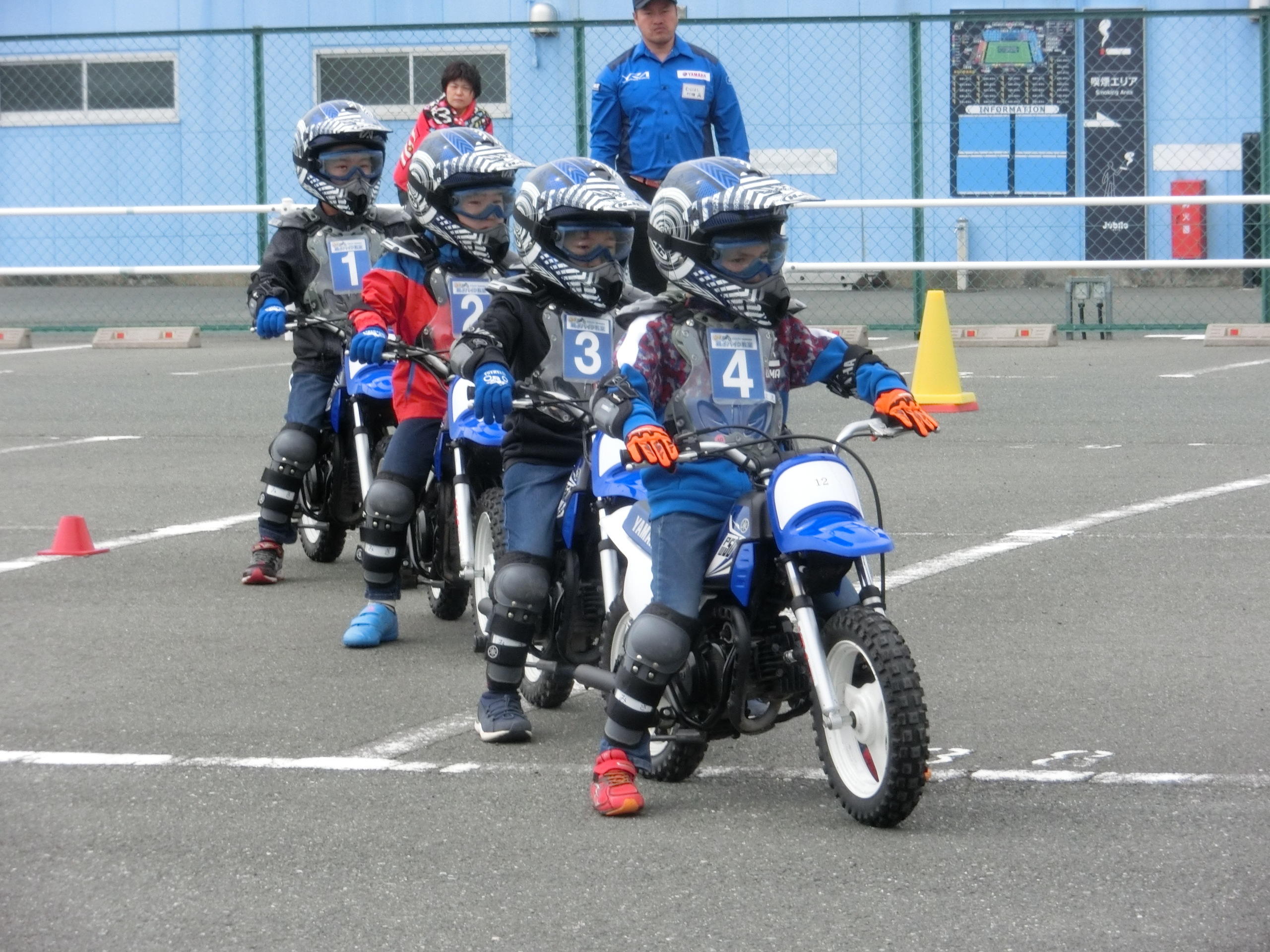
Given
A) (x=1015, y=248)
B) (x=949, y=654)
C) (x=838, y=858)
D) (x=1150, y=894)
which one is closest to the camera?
(x=1150, y=894)

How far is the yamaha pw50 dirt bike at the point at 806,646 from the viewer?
4.65 m

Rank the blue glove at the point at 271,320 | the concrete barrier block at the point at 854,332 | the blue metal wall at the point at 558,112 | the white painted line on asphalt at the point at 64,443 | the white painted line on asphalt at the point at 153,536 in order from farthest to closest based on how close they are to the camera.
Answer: the blue metal wall at the point at 558,112 → the concrete barrier block at the point at 854,332 → the white painted line on asphalt at the point at 64,443 → the white painted line on asphalt at the point at 153,536 → the blue glove at the point at 271,320

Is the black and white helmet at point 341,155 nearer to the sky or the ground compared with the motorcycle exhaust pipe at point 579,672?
nearer to the sky

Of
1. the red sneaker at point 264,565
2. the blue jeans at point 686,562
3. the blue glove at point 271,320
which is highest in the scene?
the blue glove at point 271,320

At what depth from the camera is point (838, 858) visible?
455 centimetres

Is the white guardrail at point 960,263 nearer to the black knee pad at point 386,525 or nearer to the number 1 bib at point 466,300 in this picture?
the number 1 bib at point 466,300

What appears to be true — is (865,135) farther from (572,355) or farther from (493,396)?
(493,396)

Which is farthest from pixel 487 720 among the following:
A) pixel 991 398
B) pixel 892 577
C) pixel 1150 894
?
pixel 991 398

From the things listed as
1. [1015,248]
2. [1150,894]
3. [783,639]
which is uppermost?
[1015,248]

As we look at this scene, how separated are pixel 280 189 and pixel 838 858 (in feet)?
69.2

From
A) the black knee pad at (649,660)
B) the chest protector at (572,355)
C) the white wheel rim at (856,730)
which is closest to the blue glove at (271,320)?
the chest protector at (572,355)

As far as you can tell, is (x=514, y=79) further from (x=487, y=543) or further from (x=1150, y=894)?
(x=1150, y=894)

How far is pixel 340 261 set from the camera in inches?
327

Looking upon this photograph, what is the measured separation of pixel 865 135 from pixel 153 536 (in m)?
16.0
